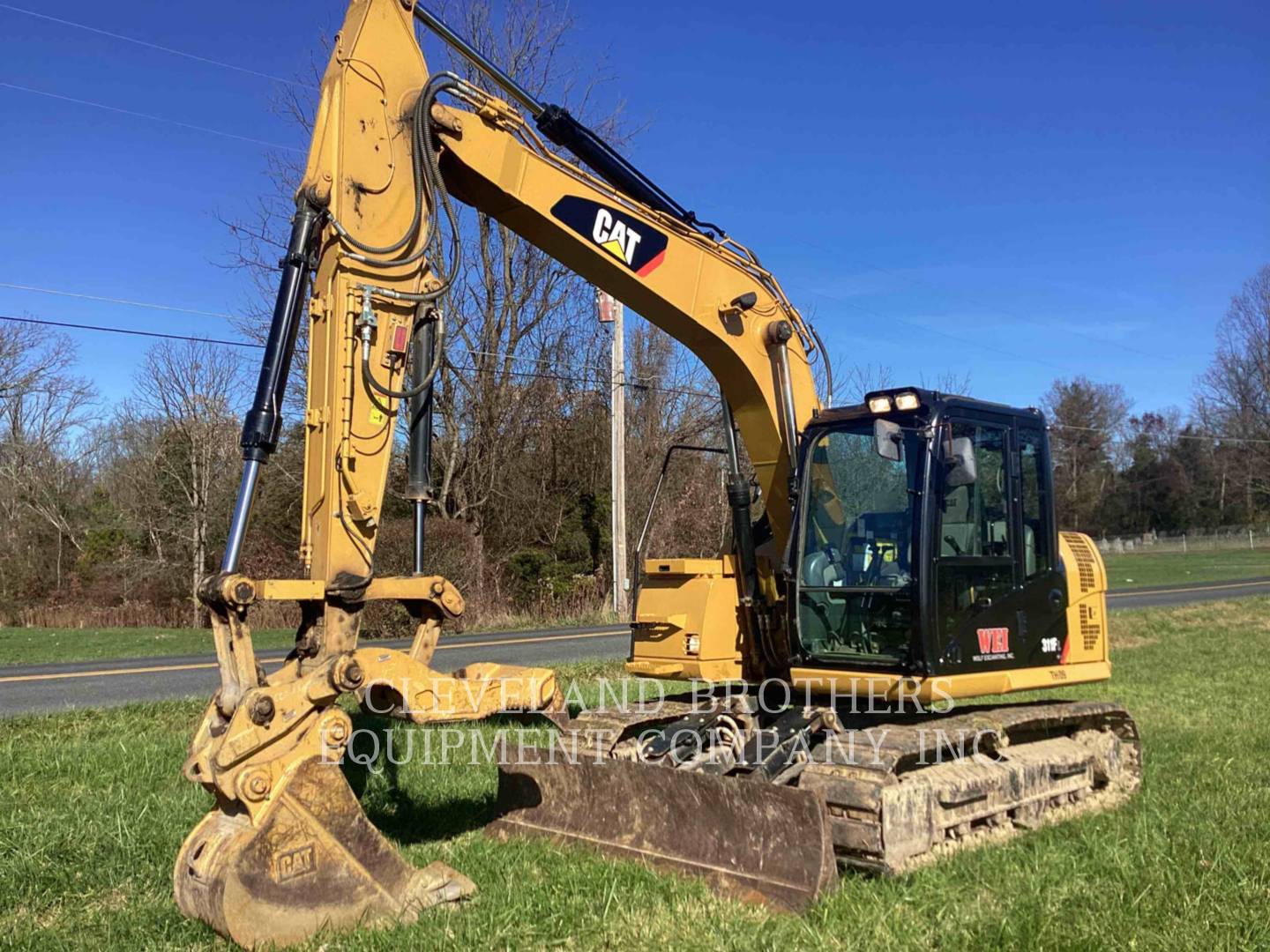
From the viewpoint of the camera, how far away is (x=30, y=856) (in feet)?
18.6

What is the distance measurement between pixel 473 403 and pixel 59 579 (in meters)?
17.1

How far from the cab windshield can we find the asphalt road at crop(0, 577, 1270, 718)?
7172 millimetres

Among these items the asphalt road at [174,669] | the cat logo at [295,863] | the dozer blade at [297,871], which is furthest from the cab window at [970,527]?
the asphalt road at [174,669]

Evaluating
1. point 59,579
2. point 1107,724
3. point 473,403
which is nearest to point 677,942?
point 1107,724

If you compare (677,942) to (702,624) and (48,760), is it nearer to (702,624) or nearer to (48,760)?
(702,624)

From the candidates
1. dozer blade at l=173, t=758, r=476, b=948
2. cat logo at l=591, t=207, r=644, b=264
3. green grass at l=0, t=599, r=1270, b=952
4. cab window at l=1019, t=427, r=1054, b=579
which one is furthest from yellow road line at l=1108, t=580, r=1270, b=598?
dozer blade at l=173, t=758, r=476, b=948

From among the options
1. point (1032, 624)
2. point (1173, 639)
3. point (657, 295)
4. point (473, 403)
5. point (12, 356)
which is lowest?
point (1173, 639)

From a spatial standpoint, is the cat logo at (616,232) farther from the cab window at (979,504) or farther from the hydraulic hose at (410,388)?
the cab window at (979,504)

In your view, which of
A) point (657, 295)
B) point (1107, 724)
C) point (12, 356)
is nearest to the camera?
point (657, 295)

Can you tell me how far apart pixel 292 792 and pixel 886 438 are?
12.0 ft

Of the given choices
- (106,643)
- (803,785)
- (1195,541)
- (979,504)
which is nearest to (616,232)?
(979,504)

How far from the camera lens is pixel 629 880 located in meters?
5.34

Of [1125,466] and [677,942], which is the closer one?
[677,942]

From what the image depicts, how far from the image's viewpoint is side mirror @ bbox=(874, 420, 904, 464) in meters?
6.11
